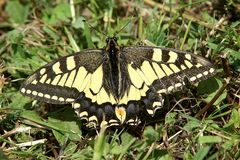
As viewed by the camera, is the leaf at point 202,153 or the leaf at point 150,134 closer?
the leaf at point 202,153

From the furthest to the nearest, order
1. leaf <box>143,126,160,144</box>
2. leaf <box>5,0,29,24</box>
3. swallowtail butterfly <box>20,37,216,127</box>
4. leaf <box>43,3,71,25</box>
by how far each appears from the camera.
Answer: leaf <box>5,0,29,24</box> → leaf <box>43,3,71,25</box> → swallowtail butterfly <box>20,37,216,127</box> → leaf <box>143,126,160,144</box>

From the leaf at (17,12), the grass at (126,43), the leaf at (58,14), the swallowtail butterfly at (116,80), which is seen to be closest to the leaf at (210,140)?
the grass at (126,43)

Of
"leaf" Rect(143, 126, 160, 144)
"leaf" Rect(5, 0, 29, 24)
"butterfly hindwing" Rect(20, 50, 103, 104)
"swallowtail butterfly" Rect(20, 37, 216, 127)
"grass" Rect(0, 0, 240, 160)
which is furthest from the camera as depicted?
"leaf" Rect(5, 0, 29, 24)

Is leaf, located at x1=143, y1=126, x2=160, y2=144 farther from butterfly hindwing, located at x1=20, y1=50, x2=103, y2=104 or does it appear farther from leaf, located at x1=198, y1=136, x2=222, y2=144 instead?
butterfly hindwing, located at x1=20, y1=50, x2=103, y2=104

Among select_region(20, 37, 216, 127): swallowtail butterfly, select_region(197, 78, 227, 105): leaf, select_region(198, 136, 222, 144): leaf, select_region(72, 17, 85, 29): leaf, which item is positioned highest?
select_region(72, 17, 85, 29): leaf

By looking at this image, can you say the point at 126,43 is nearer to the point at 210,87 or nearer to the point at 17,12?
the point at 210,87

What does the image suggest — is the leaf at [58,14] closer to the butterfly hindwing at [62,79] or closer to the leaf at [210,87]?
the butterfly hindwing at [62,79]

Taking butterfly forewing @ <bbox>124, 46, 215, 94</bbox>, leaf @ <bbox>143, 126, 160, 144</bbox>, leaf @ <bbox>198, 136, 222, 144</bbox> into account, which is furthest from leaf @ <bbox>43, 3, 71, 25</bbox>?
leaf @ <bbox>198, 136, 222, 144</bbox>
